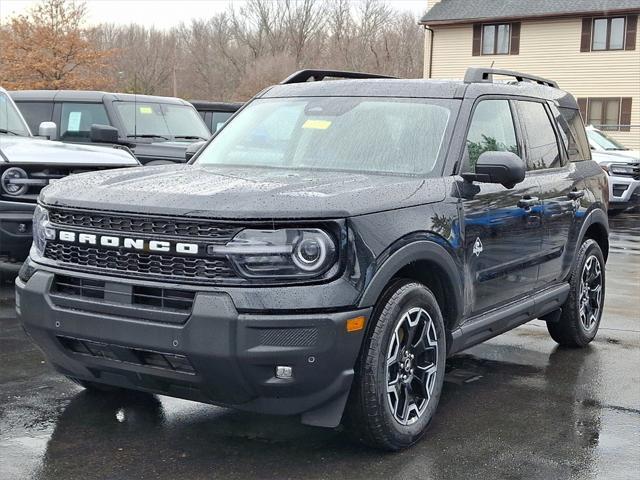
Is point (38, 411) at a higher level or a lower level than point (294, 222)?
lower

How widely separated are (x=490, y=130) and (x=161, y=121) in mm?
7470

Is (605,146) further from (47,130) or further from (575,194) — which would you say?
(575,194)

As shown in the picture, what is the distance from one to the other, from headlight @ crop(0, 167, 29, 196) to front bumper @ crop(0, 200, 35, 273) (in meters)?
0.13

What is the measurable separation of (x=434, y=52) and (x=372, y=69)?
1122 inches

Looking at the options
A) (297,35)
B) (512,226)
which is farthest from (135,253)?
(297,35)

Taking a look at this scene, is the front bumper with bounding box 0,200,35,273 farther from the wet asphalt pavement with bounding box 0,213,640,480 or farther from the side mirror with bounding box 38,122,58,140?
the side mirror with bounding box 38,122,58,140

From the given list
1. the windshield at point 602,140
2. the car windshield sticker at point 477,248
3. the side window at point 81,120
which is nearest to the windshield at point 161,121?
the side window at point 81,120

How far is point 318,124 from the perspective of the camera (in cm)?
513

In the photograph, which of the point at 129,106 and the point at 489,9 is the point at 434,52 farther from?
the point at 129,106

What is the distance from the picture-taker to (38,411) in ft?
15.3

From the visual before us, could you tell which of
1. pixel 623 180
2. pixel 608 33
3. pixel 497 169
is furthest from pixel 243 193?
pixel 608 33

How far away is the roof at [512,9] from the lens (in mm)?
34000

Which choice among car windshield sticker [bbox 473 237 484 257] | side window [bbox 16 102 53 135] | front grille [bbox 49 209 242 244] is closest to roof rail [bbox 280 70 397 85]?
car windshield sticker [bbox 473 237 484 257]

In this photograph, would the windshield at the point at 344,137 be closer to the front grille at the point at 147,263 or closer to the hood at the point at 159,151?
the front grille at the point at 147,263
